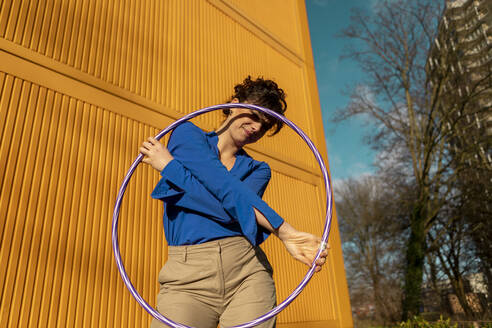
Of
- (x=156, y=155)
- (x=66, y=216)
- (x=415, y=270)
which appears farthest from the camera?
(x=415, y=270)

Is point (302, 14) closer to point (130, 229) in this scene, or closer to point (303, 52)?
point (303, 52)

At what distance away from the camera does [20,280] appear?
10.6 ft

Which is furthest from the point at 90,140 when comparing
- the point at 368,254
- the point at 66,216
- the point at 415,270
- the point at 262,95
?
the point at 368,254

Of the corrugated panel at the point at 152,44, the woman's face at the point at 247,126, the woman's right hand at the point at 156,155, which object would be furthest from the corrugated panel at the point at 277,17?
the woman's right hand at the point at 156,155

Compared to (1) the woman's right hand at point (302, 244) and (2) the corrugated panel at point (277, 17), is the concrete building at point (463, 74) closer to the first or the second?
(2) the corrugated panel at point (277, 17)

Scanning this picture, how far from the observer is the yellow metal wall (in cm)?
342

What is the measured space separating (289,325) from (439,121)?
13346mm

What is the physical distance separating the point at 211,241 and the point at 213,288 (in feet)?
0.71

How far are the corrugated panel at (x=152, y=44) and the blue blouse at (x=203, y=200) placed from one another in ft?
10.4

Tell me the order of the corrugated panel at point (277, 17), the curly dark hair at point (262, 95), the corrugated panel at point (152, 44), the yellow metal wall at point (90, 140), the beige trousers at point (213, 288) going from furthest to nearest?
the corrugated panel at point (277, 17) → the corrugated panel at point (152, 44) → the yellow metal wall at point (90, 140) → the curly dark hair at point (262, 95) → the beige trousers at point (213, 288)

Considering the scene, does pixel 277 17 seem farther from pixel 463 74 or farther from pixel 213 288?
pixel 463 74

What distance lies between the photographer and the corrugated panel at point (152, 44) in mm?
4133

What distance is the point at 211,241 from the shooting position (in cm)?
174

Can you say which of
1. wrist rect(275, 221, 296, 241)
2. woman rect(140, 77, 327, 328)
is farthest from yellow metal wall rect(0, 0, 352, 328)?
wrist rect(275, 221, 296, 241)
